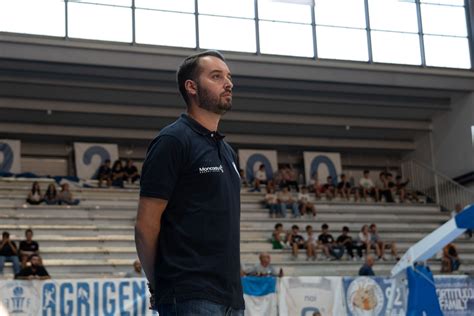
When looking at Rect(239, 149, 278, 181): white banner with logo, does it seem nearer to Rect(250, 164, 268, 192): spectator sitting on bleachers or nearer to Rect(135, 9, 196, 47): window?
Rect(250, 164, 268, 192): spectator sitting on bleachers

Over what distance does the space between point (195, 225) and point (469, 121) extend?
24811 mm

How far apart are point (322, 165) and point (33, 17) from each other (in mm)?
11349

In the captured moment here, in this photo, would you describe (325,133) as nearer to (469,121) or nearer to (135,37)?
(469,121)

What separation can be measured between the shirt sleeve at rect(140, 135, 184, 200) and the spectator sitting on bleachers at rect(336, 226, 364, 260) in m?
20.0

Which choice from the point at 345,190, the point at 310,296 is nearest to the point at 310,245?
the point at 345,190

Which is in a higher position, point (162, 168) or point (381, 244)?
point (381, 244)

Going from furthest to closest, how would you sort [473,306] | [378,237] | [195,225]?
1. [378,237]
2. [473,306]
3. [195,225]

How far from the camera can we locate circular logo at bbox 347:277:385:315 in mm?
16656

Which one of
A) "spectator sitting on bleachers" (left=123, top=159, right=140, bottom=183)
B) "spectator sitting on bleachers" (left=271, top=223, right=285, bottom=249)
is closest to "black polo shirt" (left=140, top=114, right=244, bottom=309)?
"spectator sitting on bleachers" (left=271, top=223, right=285, bottom=249)

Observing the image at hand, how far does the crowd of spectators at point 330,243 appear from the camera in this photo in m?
22.7

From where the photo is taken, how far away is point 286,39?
81.8 feet

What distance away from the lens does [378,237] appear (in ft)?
78.6

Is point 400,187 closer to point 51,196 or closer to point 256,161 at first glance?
point 256,161

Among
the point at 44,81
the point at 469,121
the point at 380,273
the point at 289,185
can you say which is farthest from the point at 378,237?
the point at 44,81
